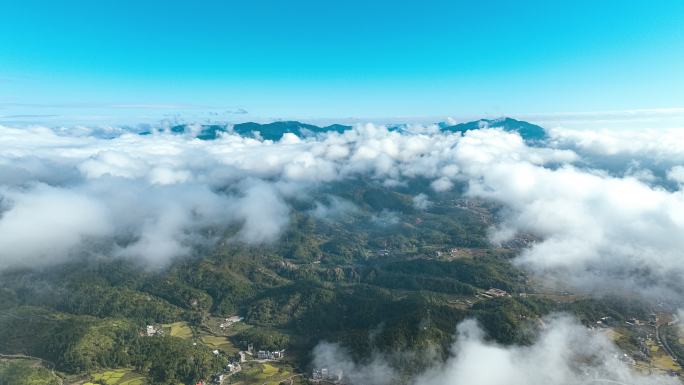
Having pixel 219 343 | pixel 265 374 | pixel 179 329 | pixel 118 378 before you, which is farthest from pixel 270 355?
pixel 179 329

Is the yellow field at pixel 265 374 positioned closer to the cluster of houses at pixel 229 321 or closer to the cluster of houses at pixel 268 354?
the cluster of houses at pixel 268 354

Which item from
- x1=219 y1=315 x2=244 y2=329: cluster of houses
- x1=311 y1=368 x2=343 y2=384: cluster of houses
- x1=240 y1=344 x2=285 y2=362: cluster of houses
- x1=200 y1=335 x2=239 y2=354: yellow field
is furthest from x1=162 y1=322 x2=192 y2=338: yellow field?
x1=311 y1=368 x2=343 y2=384: cluster of houses

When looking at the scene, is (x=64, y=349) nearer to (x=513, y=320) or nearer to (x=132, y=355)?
(x=132, y=355)

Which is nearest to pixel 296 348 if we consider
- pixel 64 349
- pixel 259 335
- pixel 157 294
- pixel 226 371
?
pixel 259 335

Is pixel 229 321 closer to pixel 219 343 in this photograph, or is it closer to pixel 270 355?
pixel 219 343

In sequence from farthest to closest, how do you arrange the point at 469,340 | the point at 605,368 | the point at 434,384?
the point at 469,340 → the point at 605,368 → the point at 434,384

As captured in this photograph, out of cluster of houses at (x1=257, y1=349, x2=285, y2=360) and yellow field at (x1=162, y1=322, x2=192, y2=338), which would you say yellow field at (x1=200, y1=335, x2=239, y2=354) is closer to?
yellow field at (x1=162, y1=322, x2=192, y2=338)

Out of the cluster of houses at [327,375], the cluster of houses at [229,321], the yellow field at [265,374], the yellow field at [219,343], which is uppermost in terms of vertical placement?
the cluster of houses at [327,375]

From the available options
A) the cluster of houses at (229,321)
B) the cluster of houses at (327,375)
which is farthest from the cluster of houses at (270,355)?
the cluster of houses at (229,321)
